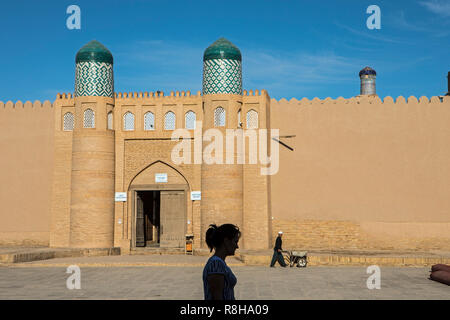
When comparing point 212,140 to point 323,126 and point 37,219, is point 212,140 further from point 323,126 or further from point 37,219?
point 37,219

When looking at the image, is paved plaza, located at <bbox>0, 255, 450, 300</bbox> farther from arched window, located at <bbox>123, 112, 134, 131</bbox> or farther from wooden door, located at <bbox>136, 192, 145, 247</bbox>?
arched window, located at <bbox>123, 112, 134, 131</bbox>

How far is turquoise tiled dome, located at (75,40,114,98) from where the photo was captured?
1966cm

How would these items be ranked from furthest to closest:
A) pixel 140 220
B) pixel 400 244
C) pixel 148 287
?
pixel 140 220 < pixel 400 244 < pixel 148 287

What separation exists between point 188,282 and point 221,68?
9.23 metres

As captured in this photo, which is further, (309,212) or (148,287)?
(309,212)

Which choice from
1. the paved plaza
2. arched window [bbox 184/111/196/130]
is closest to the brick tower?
arched window [bbox 184/111/196/130]

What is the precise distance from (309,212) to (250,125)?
3.50 m

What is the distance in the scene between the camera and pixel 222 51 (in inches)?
750

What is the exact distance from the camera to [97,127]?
1980 centimetres

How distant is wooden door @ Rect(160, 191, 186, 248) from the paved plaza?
4.97 meters

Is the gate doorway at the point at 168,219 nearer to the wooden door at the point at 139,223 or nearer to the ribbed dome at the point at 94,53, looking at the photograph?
the wooden door at the point at 139,223

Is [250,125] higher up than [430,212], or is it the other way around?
[250,125]

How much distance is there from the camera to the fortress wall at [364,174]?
19.0 m

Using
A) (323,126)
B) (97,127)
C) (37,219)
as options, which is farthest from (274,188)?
(37,219)
